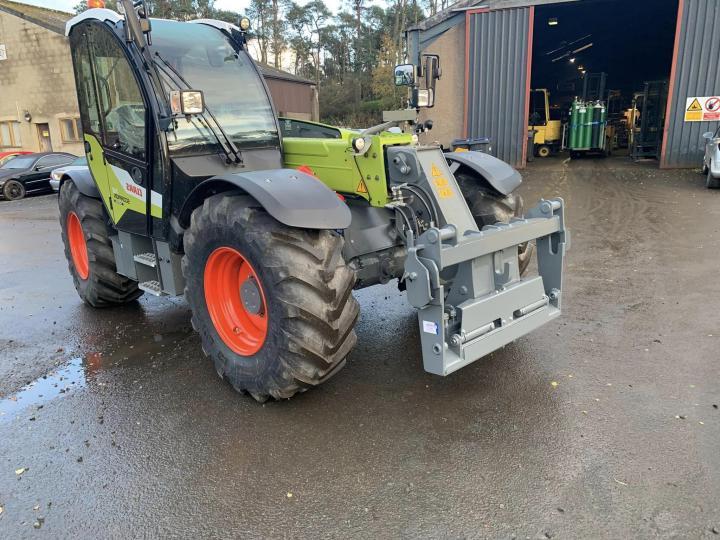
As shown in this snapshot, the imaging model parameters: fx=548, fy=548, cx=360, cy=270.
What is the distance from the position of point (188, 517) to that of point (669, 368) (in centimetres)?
328

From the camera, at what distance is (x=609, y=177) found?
14070mm

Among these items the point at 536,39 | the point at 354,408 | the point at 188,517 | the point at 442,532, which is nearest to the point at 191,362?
the point at 354,408

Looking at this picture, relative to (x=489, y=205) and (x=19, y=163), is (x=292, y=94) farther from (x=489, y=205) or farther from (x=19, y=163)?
(x=489, y=205)

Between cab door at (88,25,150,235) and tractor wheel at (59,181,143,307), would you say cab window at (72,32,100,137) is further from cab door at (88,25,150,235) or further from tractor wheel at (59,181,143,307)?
tractor wheel at (59,181,143,307)

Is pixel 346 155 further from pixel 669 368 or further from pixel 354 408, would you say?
pixel 669 368

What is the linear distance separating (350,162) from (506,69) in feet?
40.7

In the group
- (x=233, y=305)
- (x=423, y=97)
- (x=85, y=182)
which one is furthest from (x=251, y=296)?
(x=85, y=182)

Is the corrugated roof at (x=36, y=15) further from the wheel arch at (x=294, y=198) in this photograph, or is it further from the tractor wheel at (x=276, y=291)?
the wheel arch at (x=294, y=198)

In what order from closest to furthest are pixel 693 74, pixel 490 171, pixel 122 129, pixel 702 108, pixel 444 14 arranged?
1. pixel 122 129
2. pixel 490 171
3. pixel 693 74
4. pixel 702 108
5. pixel 444 14

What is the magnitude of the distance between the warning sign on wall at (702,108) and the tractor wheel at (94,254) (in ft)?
46.5

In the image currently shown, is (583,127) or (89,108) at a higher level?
(89,108)

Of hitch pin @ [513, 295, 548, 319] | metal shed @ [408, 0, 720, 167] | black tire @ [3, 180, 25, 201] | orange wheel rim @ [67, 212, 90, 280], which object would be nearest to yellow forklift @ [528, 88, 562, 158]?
metal shed @ [408, 0, 720, 167]

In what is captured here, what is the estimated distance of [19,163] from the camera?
1661 cm

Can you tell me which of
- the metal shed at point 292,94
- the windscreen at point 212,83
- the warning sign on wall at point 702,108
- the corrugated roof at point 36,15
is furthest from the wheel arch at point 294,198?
the corrugated roof at point 36,15
